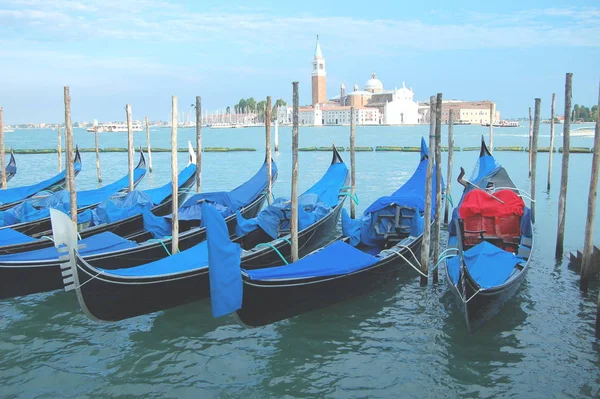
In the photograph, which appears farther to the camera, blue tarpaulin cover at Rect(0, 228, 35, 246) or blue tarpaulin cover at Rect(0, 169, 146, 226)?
blue tarpaulin cover at Rect(0, 169, 146, 226)

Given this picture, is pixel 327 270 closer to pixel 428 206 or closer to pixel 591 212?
pixel 428 206

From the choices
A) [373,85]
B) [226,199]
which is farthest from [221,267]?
[373,85]

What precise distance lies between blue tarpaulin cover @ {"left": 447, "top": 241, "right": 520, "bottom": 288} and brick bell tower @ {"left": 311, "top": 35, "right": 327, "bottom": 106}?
73.9 metres

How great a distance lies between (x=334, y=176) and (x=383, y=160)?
11647mm

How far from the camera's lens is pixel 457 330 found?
12.7 feet

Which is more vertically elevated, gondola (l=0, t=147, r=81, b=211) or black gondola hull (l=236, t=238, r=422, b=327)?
gondola (l=0, t=147, r=81, b=211)

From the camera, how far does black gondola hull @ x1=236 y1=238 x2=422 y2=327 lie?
3573mm

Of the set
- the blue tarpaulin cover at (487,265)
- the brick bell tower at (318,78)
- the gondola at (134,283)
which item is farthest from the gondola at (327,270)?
the brick bell tower at (318,78)

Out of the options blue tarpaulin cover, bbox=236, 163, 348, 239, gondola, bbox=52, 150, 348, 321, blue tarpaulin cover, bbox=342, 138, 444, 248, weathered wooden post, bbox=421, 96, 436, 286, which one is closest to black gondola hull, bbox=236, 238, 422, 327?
weathered wooden post, bbox=421, 96, 436, 286

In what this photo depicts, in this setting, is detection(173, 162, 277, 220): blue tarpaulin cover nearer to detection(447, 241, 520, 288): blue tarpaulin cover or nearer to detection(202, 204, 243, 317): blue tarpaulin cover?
detection(202, 204, 243, 317): blue tarpaulin cover

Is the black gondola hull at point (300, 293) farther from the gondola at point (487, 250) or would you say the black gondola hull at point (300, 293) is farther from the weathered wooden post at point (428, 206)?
the gondola at point (487, 250)

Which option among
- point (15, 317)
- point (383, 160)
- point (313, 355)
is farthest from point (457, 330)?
point (383, 160)

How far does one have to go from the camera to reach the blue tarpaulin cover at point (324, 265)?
3.70m

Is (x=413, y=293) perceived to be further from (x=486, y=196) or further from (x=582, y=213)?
(x=582, y=213)
